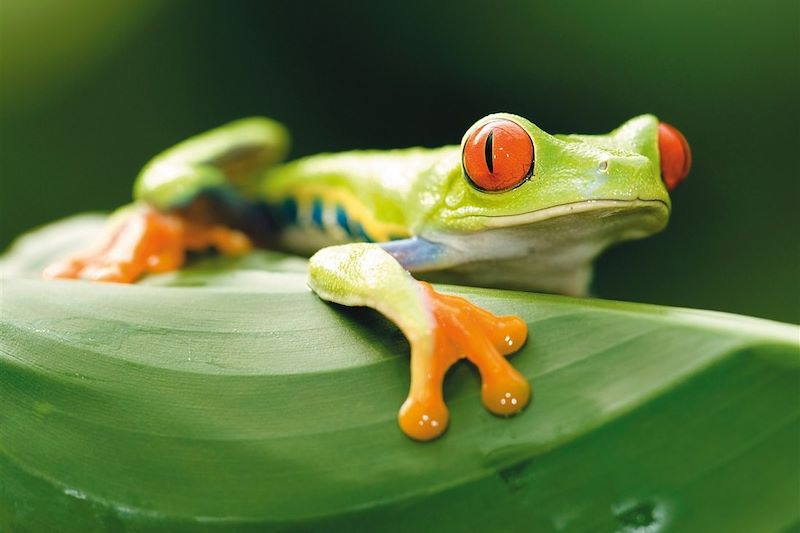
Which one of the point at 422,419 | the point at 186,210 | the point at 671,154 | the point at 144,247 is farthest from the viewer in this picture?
the point at 186,210

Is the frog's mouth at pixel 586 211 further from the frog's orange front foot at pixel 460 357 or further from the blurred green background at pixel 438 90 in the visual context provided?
the blurred green background at pixel 438 90

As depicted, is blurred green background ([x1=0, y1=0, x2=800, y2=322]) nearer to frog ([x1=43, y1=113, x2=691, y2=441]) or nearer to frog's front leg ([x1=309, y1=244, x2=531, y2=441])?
frog ([x1=43, y1=113, x2=691, y2=441])

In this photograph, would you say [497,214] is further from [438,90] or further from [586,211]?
[438,90]

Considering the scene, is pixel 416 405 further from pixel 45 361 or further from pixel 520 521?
pixel 45 361

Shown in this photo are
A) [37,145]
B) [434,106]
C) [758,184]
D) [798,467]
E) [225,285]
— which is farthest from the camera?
[37,145]

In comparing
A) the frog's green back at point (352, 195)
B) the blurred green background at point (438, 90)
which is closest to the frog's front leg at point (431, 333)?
the frog's green back at point (352, 195)

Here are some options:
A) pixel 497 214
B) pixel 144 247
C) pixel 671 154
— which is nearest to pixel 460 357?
pixel 497 214

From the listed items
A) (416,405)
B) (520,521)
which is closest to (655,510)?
(520,521)
